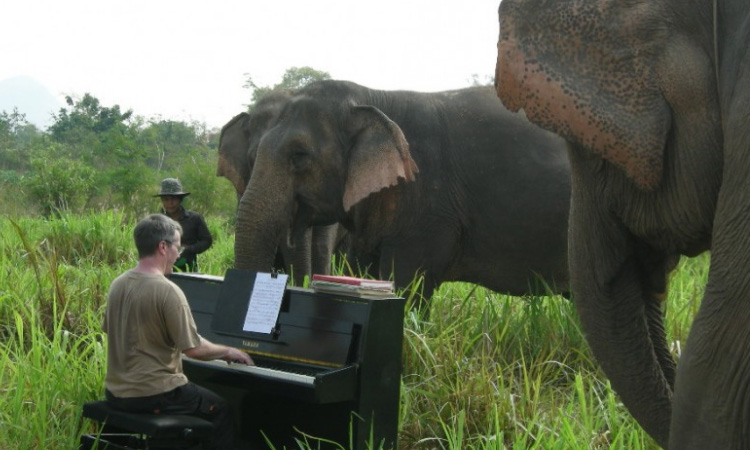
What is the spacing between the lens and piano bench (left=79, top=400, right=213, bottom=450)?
3.98m

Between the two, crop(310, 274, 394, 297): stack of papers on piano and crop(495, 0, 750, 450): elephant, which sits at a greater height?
crop(495, 0, 750, 450): elephant

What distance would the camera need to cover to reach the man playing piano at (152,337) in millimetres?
4043

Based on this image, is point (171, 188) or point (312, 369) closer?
point (312, 369)

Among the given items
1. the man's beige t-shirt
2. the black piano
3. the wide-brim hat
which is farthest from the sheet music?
the wide-brim hat

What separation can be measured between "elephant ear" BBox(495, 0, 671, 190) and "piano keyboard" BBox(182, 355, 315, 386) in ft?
6.56

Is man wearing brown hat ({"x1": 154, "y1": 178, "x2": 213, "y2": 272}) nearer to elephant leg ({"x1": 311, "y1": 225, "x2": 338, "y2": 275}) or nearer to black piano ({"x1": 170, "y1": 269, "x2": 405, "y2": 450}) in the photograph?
elephant leg ({"x1": 311, "y1": 225, "x2": 338, "y2": 275})

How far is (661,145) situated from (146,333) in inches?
96.6

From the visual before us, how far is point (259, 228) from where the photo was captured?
21.3 feet

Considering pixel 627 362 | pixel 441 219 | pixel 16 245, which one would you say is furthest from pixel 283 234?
pixel 627 362

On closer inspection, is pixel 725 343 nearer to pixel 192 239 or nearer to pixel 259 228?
pixel 259 228

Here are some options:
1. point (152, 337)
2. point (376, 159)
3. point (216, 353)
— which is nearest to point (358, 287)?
point (216, 353)

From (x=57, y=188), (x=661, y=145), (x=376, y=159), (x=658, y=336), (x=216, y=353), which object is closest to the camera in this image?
(x=661, y=145)

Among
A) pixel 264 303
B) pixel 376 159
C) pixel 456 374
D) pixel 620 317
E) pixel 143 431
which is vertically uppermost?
pixel 376 159

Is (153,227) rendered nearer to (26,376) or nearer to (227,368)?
(227,368)
